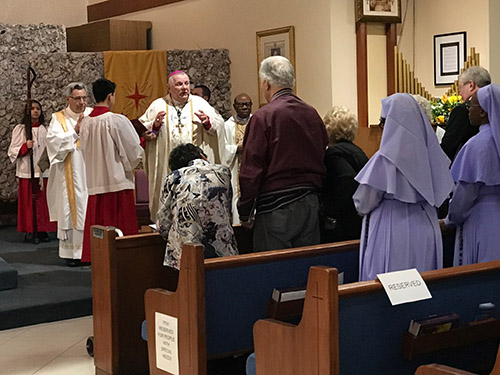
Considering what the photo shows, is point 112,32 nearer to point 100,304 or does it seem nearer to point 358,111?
point 358,111

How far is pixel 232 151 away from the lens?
284 inches

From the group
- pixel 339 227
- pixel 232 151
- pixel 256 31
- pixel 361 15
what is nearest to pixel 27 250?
pixel 232 151

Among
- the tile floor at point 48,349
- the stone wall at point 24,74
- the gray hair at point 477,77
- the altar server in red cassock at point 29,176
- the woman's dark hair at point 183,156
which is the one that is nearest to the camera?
the woman's dark hair at point 183,156

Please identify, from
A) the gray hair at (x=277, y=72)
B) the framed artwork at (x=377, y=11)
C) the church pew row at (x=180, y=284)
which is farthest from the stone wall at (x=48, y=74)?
the church pew row at (x=180, y=284)

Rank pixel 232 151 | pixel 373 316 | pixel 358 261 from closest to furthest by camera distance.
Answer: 1. pixel 373 316
2. pixel 358 261
3. pixel 232 151

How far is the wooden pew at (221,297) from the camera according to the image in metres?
3.74

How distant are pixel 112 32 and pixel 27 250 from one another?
149 inches

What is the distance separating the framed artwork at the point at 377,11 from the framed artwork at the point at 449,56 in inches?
23.0

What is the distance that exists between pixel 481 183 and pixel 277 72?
1.26 m

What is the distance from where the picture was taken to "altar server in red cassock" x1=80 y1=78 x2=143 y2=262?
22.4ft

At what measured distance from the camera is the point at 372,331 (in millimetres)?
3062

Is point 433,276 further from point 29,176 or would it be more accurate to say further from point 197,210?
point 29,176

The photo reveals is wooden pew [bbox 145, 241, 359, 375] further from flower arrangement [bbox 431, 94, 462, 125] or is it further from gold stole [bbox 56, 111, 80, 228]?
gold stole [bbox 56, 111, 80, 228]

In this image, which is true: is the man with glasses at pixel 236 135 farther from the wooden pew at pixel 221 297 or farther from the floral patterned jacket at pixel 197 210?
the wooden pew at pixel 221 297
